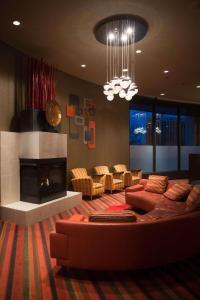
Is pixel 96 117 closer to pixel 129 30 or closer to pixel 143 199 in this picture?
pixel 143 199

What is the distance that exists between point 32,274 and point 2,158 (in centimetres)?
265

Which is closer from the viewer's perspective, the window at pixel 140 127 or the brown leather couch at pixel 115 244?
the brown leather couch at pixel 115 244

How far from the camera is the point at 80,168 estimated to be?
7.08 metres

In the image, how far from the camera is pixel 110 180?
7207 millimetres

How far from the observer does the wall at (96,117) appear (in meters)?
4.88

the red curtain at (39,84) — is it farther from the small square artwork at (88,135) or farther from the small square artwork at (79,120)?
the small square artwork at (88,135)

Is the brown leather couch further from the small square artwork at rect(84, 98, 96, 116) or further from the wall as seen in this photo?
the small square artwork at rect(84, 98, 96, 116)

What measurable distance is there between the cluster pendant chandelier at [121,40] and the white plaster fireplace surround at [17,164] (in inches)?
73.2

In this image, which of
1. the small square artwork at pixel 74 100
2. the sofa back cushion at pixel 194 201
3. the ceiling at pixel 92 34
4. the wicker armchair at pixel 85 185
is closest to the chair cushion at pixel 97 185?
the wicker armchair at pixel 85 185

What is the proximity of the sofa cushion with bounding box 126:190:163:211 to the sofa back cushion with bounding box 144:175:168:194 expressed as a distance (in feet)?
0.42

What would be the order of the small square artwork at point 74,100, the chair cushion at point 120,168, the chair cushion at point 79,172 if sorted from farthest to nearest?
the chair cushion at point 120,168
the small square artwork at point 74,100
the chair cushion at point 79,172

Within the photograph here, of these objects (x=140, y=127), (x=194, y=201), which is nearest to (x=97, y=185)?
(x=194, y=201)

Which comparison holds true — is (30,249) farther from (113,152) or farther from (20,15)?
(113,152)

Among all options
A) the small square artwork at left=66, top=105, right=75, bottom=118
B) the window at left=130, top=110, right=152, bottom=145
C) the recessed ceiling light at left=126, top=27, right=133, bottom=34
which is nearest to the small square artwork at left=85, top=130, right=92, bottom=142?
the small square artwork at left=66, top=105, right=75, bottom=118
